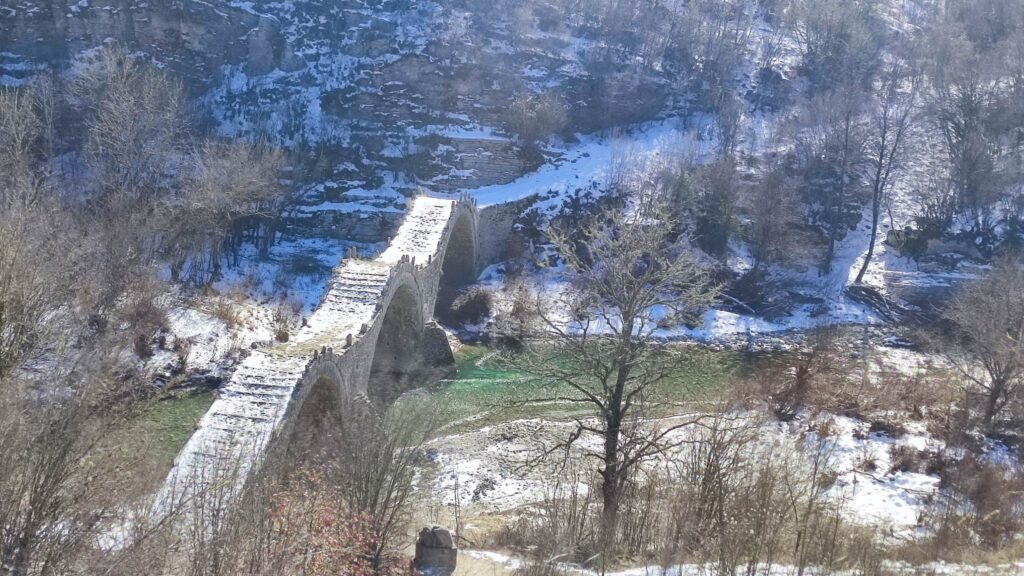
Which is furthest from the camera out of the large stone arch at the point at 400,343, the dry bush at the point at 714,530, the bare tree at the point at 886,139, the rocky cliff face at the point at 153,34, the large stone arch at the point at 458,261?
the rocky cliff face at the point at 153,34

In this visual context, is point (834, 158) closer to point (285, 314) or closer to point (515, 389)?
point (515, 389)

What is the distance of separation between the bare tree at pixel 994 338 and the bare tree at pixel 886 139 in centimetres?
995

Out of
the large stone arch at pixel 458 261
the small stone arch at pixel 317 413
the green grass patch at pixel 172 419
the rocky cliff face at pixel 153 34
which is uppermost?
the rocky cliff face at pixel 153 34

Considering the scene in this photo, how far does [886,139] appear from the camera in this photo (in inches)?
1670

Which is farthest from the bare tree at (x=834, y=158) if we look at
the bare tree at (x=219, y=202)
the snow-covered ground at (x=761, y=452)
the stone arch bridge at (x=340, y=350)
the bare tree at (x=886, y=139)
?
the bare tree at (x=219, y=202)

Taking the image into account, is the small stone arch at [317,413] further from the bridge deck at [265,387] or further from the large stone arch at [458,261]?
the large stone arch at [458,261]

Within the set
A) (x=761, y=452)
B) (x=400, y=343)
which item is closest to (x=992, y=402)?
(x=761, y=452)

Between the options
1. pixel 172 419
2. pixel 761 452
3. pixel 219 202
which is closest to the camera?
pixel 761 452

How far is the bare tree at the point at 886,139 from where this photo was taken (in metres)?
37.6

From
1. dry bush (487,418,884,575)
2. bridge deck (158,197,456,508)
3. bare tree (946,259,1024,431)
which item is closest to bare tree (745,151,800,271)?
bare tree (946,259,1024,431)

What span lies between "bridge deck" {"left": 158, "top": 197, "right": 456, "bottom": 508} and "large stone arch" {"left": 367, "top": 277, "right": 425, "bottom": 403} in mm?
1433

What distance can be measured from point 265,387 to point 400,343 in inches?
413

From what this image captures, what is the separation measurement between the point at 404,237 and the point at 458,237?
618cm

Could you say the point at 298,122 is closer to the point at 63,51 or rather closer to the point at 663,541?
the point at 63,51
